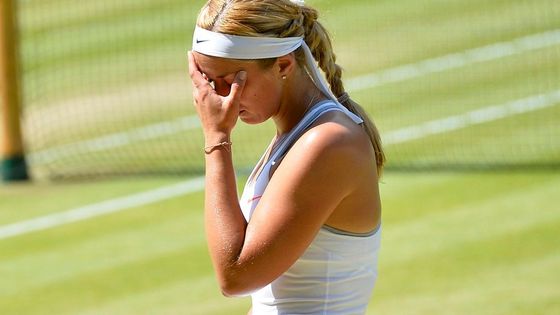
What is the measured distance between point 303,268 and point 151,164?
821 cm

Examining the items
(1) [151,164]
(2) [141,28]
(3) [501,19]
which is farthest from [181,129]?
(3) [501,19]

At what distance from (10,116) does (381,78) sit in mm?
4837

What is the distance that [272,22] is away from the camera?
391 cm

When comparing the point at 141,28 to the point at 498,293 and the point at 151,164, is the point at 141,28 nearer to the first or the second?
the point at 151,164

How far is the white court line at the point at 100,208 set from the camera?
10094 millimetres

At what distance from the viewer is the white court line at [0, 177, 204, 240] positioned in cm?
1009

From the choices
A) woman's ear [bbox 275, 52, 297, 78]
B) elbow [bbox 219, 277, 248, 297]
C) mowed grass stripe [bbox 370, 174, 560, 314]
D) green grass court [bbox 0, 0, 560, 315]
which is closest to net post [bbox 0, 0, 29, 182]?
green grass court [bbox 0, 0, 560, 315]

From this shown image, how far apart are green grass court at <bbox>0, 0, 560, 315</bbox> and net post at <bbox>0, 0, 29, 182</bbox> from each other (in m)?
0.27

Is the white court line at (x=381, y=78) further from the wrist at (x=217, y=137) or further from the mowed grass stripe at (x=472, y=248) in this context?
the wrist at (x=217, y=137)

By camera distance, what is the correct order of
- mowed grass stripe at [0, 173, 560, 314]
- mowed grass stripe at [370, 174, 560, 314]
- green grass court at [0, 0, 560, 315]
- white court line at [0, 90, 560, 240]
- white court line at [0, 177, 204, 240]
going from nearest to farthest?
mowed grass stripe at [370, 174, 560, 314]
mowed grass stripe at [0, 173, 560, 314]
green grass court at [0, 0, 560, 315]
white court line at [0, 177, 204, 240]
white court line at [0, 90, 560, 240]

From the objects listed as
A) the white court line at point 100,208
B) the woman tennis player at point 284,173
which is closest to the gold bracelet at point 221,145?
the woman tennis player at point 284,173

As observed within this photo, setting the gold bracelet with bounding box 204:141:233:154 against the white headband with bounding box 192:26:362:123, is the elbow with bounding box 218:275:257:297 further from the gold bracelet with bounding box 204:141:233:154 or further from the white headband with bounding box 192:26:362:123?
the white headband with bounding box 192:26:362:123

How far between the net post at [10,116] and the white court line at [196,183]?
1.41 metres

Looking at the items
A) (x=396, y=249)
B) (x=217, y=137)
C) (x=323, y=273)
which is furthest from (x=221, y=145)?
(x=396, y=249)
